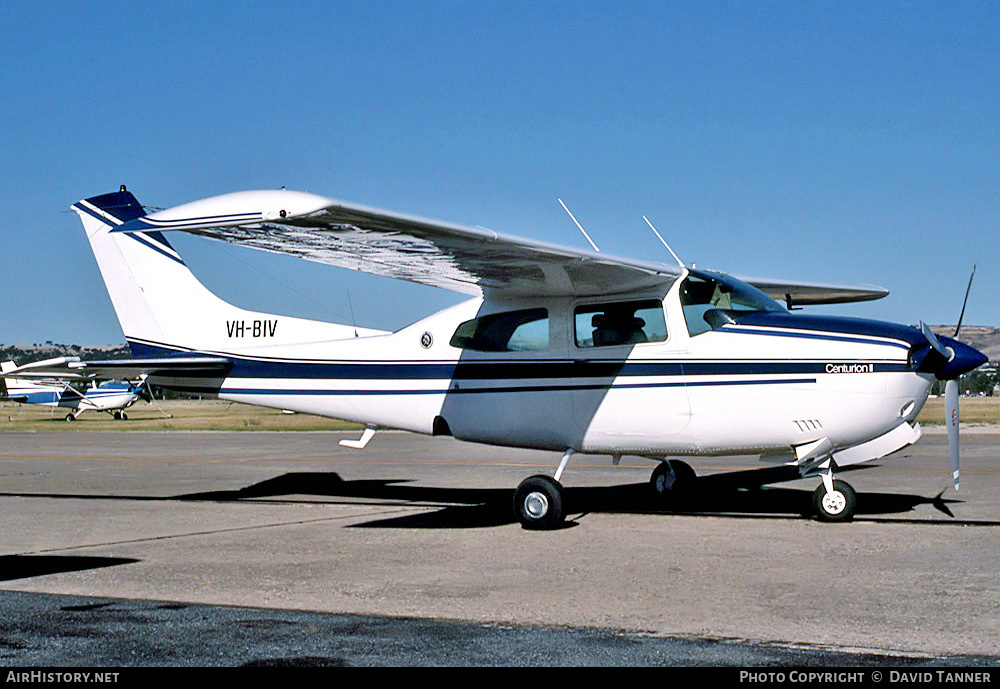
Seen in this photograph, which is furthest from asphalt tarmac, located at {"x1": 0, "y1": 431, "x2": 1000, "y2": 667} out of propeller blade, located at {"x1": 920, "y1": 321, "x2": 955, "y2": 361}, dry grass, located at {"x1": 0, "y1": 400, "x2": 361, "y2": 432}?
dry grass, located at {"x1": 0, "y1": 400, "x2": 361, "y2": 432}

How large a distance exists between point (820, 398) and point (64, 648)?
650cm

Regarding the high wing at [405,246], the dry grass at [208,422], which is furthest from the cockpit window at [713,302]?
the dry grass at [208,422]

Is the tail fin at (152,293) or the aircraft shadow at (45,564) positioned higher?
the tail fin at (152,293)

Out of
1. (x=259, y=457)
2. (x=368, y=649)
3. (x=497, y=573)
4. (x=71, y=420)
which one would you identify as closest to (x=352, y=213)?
(x=497, y=573)

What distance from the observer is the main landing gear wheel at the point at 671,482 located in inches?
469

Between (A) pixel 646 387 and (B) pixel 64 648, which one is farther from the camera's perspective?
(A) pixel 646 387

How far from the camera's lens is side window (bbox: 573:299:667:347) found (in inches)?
379

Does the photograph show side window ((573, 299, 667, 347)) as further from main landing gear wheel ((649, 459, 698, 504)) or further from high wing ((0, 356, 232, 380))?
high wing ((0, 356, 232, 380))

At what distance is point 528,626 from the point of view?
5.31 metres

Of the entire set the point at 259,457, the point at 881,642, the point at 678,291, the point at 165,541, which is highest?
the point at 678,291

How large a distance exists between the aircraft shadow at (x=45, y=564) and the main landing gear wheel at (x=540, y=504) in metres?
3.55

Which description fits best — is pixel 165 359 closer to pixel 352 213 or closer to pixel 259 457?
pixel 352 213

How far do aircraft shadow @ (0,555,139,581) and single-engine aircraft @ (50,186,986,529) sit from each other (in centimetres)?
255

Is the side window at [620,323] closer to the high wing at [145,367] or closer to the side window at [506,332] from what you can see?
the side window at [506,332]
